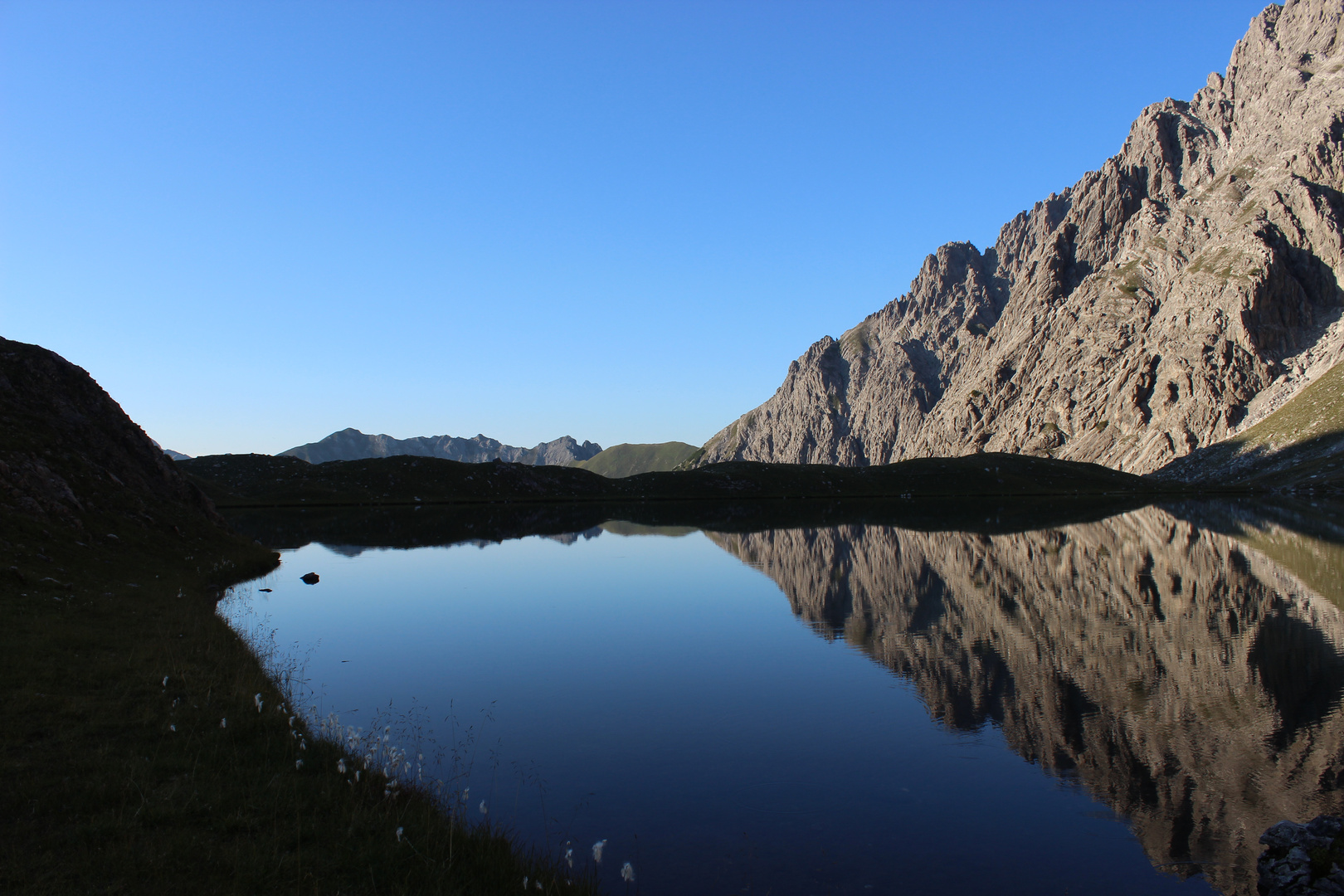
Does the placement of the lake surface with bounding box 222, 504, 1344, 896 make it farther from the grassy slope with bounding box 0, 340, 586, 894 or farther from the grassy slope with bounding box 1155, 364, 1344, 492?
the grassy slope with bounding box 1155, 364, 1344, 492

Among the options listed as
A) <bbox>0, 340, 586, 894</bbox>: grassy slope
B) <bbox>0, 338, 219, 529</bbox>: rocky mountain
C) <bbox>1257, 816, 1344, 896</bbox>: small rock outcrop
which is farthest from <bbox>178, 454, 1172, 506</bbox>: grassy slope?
<bbox>1257, 816, 1344, 896</bbox>: small rock outcrop

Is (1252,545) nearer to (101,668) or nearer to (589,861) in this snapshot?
(589,861)

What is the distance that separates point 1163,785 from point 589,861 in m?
13.7

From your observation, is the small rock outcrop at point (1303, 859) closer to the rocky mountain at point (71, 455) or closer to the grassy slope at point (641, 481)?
the rocky mountain at point (71, 455)

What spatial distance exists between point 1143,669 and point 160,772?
97.9 ft

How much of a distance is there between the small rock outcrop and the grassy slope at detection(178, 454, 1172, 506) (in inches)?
5858

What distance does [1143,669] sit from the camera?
2614cm

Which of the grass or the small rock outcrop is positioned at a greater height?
the grass

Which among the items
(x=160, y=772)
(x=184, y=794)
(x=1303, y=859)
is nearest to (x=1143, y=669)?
(x=1303, y=859)

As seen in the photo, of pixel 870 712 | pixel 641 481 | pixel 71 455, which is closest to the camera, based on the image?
pixel 870 712

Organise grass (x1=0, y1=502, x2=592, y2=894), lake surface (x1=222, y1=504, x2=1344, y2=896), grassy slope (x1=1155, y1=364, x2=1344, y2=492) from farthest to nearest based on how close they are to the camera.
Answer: grassy slope (x1=1155, y1=364, x2=1344, y2=492), lake surface (x1=222, y1=504, x2=1344, y2=896), grass (x1=0, y1=502, x2=592, y2=894)

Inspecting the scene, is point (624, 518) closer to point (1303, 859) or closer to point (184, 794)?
point (184, 794)

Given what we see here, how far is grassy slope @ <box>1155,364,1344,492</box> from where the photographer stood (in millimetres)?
149012

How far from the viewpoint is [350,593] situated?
45344 millimetres
